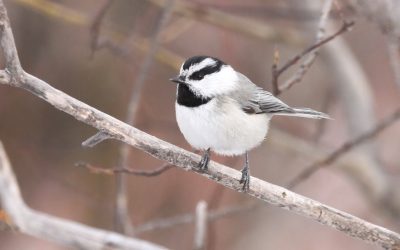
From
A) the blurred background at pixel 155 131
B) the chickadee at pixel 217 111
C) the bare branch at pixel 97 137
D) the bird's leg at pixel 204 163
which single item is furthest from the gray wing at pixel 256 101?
the blurred background at pixel 155 131

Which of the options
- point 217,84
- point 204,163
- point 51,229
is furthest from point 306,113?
point 51,229

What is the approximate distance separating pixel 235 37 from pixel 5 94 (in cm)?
155

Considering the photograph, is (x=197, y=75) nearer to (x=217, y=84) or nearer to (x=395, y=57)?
(x=217, y=84)

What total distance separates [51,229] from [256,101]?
0.82 m

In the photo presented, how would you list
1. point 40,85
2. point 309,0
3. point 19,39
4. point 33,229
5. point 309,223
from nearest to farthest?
1. point 40,85
2. point 33,229
3. point 309,0
4. point 19,39
5. point 309,223

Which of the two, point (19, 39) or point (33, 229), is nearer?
point (33, 229)

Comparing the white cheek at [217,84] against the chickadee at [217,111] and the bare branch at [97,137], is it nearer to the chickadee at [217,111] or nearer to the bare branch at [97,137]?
the chickadee at [217,111]

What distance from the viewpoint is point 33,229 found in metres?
2.09

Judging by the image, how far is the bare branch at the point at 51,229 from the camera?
203 cm

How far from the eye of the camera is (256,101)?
2.13 meters

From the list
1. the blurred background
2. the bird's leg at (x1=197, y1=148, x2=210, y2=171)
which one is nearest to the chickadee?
the bird's leg at (x1=197, y1=148, x2=210, y2=171)

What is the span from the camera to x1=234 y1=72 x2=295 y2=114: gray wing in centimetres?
208

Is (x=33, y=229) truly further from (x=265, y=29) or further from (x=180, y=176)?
(x=180, y=176)

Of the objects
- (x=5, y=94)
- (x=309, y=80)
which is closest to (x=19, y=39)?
(x=5, y=94)
